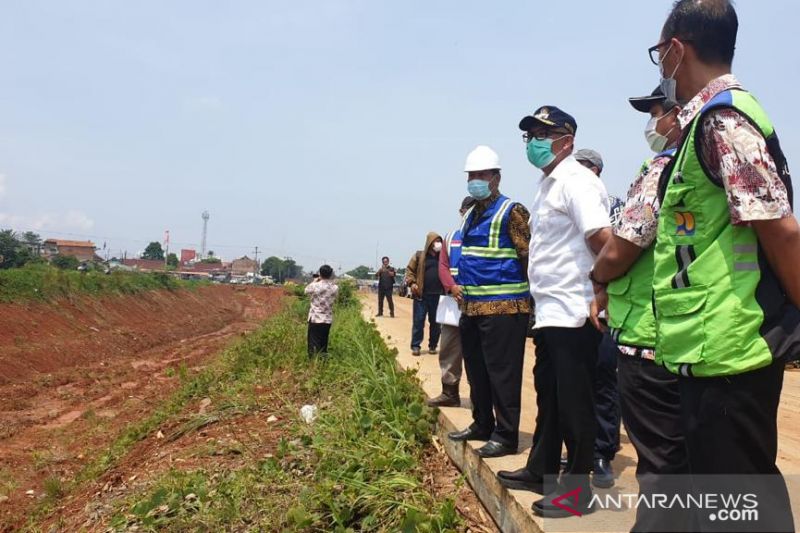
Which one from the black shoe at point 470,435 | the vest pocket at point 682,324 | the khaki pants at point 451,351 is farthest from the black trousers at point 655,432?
the khaki pants at point 451,351

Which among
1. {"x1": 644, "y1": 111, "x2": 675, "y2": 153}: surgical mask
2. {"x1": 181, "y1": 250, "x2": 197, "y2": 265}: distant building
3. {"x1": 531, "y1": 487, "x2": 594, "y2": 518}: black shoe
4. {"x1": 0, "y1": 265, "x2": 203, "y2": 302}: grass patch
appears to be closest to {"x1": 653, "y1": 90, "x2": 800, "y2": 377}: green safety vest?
{"x1": 644, "y1": 111, "x2": 675, "y2": 153}: surgical mask

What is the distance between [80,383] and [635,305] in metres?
12.7

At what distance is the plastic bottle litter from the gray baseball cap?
10.5 ft

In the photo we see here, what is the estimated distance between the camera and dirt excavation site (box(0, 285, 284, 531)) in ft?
20.5

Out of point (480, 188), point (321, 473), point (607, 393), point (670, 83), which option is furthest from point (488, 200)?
point (321, 473)

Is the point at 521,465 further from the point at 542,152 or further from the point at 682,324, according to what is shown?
the point at 682,324

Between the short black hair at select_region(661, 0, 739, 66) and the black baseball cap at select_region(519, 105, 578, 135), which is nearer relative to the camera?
the short black hair at select_region(661, 0, 739, 66)

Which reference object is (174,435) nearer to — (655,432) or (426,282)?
(426,282)

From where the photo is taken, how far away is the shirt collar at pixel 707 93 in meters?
1.71

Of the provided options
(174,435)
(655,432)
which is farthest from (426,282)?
(655,432)

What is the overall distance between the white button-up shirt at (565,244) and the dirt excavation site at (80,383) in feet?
13.4

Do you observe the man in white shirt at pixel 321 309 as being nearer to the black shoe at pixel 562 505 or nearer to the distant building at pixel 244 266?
the black shoe at pixel 562 505

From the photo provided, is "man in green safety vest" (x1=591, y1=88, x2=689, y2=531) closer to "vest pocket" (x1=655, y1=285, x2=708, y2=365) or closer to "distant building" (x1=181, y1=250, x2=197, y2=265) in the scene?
"vest pocket" (x1=655, y1=285, x2=708, y2=365)

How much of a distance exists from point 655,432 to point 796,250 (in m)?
0.71
